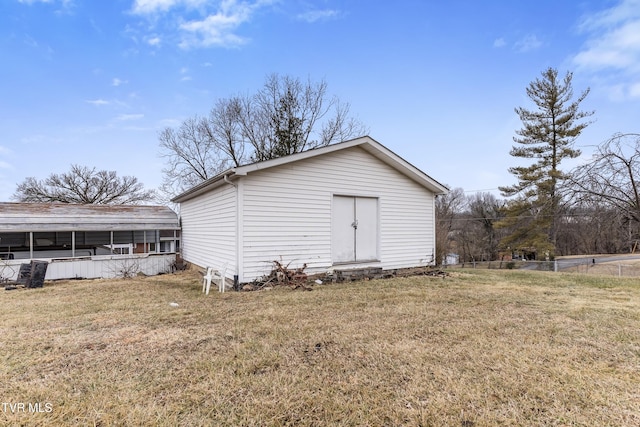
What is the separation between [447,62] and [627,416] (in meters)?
11.9

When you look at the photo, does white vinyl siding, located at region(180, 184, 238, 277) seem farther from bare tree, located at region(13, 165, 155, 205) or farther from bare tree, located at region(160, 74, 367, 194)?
bare tree, located at region(13, 165, 155, 205)

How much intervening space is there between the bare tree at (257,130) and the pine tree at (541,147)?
1236 centimetres

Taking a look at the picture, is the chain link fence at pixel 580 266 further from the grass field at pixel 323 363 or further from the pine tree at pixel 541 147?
the grass field at pixel 323 363

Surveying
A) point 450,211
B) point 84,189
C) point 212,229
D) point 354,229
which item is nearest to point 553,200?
point 354,229

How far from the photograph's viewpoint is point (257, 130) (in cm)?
2169

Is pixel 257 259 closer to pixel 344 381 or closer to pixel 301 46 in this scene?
pixel 344 381

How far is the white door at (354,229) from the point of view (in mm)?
8344

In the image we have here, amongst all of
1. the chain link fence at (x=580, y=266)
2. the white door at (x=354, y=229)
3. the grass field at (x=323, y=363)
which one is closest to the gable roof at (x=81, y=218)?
the grass field at (x=323, y=363)

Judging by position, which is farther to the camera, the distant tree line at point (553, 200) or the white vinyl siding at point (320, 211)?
the white vinyl siding at point (320, 211)

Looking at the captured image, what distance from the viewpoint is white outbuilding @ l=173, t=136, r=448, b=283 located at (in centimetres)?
710

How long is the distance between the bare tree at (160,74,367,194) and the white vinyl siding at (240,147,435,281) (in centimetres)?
1211

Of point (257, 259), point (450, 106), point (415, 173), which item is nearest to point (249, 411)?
point (257, 259)

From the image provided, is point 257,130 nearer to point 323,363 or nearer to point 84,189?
point 84,189

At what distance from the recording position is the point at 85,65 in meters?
11.3
